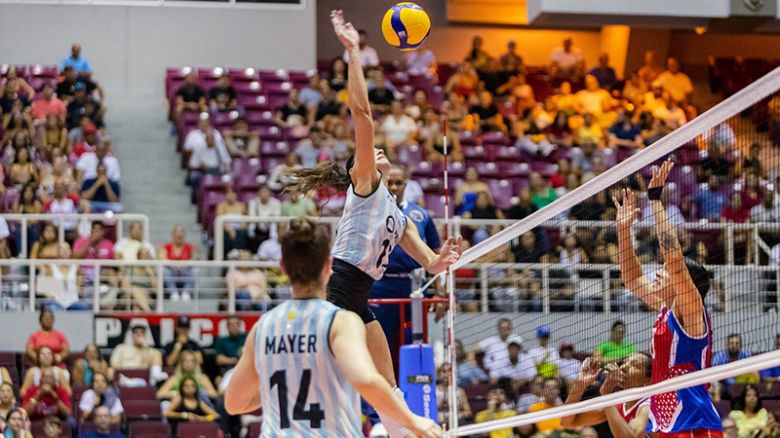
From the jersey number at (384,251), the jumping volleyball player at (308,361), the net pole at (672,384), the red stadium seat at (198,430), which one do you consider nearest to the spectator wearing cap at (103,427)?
the red stadium seat at (198,430)

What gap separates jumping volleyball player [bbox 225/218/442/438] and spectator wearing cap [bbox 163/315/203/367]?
36.7 feet

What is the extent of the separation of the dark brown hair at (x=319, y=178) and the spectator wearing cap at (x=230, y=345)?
28.1ft

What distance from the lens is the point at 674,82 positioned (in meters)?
28.2

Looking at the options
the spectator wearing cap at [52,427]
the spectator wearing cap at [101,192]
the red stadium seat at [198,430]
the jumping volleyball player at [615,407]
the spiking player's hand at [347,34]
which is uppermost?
the spiking player's hand at [347,34]

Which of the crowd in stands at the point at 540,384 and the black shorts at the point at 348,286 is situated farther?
the crowd in stands at the point at 540,384

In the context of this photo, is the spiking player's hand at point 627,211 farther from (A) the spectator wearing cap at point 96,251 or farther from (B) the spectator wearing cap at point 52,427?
(A) the spectator wearing cap at point 96,251

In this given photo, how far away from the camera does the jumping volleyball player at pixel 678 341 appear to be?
7613mm

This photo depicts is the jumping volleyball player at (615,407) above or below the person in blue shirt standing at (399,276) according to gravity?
below

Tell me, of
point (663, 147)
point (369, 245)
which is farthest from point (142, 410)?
point (663, 147)

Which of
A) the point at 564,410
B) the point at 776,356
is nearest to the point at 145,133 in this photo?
the point at 564,410

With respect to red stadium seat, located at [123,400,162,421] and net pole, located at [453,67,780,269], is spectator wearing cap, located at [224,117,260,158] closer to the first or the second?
red stadium seat, located at [123,400,162,421]

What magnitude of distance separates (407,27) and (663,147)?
3.51 meters

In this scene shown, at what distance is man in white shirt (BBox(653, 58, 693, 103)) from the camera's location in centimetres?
2795

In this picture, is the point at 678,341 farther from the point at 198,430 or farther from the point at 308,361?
the point at 198,430
